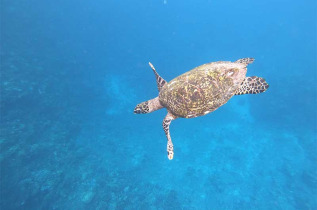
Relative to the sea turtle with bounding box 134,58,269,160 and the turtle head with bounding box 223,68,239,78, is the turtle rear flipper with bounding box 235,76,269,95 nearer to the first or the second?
the sea turtle with bounding box 134,58,269,160

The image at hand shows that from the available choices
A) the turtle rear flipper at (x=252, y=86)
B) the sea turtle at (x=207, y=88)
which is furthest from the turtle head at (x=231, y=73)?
the turtle rear flipper at (x=252, y=86)

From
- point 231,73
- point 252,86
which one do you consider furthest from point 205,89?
point 252,86

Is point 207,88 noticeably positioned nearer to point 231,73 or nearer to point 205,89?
point 205,89

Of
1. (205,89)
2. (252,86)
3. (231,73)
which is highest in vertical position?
(231,73)

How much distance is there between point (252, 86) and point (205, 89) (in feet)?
5.16

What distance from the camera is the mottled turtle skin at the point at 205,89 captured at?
185 inches

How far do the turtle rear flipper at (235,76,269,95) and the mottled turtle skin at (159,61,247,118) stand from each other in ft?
0.70

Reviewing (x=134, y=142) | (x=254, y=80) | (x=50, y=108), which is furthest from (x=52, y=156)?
(x=254, y=80)

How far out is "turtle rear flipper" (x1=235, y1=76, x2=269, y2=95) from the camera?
516 centimetres

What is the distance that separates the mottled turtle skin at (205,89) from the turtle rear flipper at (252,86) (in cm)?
21

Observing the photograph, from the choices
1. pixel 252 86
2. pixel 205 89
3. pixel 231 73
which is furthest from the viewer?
pixel 252 86

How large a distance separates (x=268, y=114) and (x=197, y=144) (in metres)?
8.27

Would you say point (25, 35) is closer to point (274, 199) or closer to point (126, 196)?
point (126, 196)

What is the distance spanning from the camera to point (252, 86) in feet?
17.1
